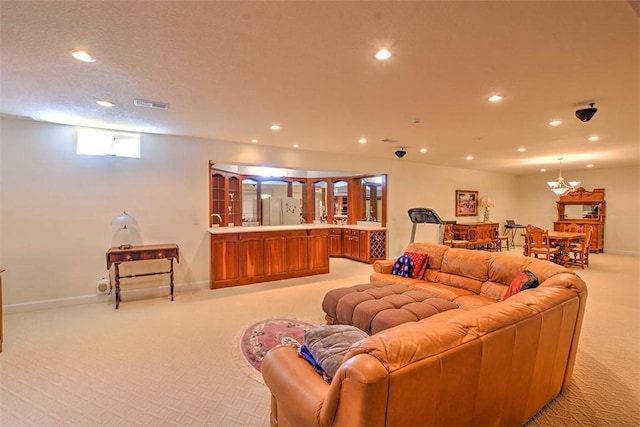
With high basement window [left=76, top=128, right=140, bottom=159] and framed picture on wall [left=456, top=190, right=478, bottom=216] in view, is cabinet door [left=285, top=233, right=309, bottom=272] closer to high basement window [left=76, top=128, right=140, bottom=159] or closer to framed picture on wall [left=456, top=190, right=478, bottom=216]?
high basement window [left=76, top=128, right=140, bottom=159]

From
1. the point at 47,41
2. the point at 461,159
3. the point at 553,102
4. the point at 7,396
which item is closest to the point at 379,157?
the point at 461,159

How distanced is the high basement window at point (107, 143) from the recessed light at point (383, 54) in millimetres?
4036

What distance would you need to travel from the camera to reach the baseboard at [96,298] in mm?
3971

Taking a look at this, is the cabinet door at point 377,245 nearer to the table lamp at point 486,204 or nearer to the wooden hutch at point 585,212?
the table lamp at point 486,204

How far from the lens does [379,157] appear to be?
7.07 meters

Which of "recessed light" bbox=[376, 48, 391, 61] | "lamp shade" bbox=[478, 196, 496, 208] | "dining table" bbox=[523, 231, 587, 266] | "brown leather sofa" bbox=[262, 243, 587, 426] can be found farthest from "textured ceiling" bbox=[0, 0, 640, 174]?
"lamp shade" bbox=[478, 196, 496, 208]

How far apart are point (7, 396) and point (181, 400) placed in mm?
1324

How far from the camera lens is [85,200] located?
4.31m

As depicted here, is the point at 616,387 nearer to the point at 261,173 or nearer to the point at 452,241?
the point at 452,241

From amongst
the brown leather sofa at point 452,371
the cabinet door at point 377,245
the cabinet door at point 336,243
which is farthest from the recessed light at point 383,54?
the cabinet door at point 336,243

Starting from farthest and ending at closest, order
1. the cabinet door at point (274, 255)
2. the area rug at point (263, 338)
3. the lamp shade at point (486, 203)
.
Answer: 1. the lamp shade at point (486, 203)
2. the cabinet door at point (274, 255)
3. the area rug at point (263, 338)

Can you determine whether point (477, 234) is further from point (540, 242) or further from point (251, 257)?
point (251, 257)

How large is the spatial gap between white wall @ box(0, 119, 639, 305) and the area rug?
7.00 ft

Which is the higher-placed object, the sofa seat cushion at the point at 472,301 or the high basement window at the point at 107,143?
the high basement window at the point at 107,143
